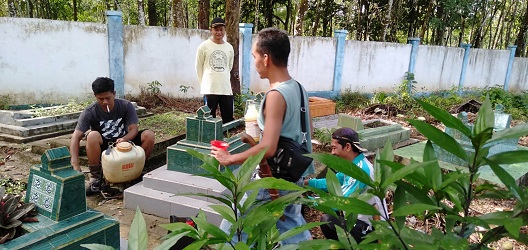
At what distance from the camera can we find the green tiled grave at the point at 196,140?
3602 millimetres

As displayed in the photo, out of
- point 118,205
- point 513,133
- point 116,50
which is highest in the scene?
point 513,133

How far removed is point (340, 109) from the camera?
33.2 feet

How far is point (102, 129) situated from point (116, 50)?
4494mm

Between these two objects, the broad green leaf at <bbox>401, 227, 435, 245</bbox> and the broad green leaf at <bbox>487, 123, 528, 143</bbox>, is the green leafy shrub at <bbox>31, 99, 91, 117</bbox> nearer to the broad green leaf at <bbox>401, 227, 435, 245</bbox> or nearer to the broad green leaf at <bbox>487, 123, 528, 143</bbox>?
the broad green leaf at <bbox>401, 227, 435, 245</bbox>

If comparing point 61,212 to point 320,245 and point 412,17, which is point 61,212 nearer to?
point 320,245

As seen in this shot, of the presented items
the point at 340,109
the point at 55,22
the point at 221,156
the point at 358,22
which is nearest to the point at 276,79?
the point at 221,156

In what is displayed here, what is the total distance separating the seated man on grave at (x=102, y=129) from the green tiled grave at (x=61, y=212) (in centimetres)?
184

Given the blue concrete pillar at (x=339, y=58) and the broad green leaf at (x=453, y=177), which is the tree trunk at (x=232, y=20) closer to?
the blue concrete pillar at (x=339, y=58)

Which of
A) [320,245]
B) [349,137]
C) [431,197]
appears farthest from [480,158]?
[349,137]

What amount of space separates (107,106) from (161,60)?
497cm

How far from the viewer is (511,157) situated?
2.56 ft

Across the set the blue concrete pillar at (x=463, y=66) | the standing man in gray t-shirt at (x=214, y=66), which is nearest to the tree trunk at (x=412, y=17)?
the blue concrete pillar at (x=463, y=66)

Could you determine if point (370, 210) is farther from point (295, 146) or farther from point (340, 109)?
point (340, 109)

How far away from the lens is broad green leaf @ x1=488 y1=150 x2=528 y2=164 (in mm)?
766
